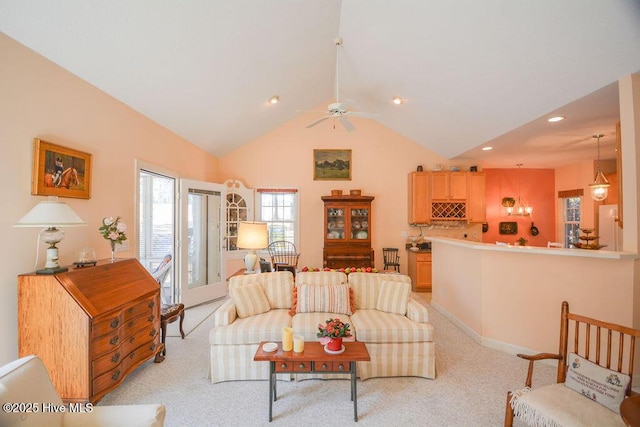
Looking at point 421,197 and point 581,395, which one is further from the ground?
point 421,197

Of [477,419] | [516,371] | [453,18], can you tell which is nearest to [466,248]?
[516,371]

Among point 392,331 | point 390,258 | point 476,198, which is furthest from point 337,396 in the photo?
point 476,198

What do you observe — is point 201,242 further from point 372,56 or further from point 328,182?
point 372,56

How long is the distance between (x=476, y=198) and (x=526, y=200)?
1.69 metres

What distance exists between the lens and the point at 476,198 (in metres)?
5.89

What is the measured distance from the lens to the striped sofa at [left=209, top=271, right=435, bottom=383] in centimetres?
260

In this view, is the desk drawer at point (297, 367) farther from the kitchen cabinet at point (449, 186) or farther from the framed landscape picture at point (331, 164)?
the kitchen cabinet at point (449, 186)

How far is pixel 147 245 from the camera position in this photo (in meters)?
5.48

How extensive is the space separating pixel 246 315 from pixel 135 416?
161 centimetres

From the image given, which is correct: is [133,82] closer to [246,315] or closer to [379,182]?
[246,315]

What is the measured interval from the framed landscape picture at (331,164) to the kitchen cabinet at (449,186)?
6.04 ft

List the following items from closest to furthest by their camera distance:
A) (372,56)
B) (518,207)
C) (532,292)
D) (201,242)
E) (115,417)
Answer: (115,417) < (532,292) < (372,56) < (201,242) < (518,207)

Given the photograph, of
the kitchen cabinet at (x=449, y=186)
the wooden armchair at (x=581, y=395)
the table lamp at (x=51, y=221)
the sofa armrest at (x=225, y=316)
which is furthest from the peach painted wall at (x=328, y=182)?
the wooden armchair at (x=581, y=395)

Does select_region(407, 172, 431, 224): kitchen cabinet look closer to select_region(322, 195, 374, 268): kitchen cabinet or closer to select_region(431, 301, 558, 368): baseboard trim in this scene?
select_region(322, 195, 374, 268): kitchen cabinet
